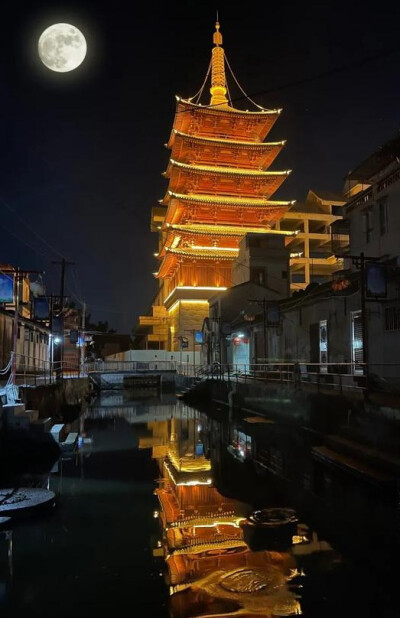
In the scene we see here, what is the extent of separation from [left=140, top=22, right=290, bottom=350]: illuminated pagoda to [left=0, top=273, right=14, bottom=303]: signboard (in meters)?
30.4

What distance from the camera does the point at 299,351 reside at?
23531 millimetres

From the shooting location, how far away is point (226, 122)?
163ft

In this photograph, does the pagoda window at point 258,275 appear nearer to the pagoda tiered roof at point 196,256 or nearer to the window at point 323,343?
the pagoda tiered roof at point 196,256

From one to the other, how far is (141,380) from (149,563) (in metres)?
43.7

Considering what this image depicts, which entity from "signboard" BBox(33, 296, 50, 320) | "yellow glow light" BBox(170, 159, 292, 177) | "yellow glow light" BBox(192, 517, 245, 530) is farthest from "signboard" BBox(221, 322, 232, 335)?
"yellow glow light" BBox(192, 517, 245, 530)

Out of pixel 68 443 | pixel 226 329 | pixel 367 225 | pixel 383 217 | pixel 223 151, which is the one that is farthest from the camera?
pixel 223 151

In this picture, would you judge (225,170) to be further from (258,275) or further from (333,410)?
(333,410)

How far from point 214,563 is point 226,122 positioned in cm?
4953

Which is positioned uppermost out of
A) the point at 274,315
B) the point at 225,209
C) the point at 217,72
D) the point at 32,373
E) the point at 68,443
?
the point at 217,72

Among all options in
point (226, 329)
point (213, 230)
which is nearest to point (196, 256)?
point (213, 230)

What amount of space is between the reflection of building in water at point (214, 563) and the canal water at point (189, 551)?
0.06 feet

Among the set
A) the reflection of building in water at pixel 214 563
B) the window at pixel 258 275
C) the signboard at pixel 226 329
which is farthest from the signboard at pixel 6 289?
the window at pixel 258 275

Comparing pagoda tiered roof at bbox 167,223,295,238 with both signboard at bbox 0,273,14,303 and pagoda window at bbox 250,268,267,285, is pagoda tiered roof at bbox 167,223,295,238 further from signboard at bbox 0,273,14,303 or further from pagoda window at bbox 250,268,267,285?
signboard at bbox 0,273,14,303

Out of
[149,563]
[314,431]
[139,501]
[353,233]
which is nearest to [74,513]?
[139,501]
